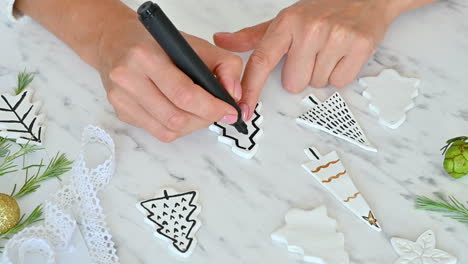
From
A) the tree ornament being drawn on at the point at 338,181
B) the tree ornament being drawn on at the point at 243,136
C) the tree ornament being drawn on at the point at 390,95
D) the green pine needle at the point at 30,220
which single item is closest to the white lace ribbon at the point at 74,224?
the green pine needle at the point at 30,220

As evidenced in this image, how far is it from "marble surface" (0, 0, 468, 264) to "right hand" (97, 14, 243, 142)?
4cm

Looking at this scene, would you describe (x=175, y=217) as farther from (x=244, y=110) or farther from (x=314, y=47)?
(x=314, y=47)

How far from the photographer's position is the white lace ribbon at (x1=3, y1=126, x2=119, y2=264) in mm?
785

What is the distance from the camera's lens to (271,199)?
0.84m

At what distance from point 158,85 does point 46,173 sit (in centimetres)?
22

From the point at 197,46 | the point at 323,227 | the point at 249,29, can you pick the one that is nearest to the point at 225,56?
the point at 197,46

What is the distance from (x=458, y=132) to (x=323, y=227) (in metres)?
0.30

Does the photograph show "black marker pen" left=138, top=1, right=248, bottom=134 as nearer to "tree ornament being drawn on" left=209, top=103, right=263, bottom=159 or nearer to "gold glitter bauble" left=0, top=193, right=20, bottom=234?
"tree ornament being drawn on" left=209, top=103, right=263, bottom=159

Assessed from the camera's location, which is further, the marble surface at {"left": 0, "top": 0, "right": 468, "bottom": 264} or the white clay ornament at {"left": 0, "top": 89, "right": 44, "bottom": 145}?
the white clay ornament at {"left": 0, "top": 89, "right": 44, "bottom": 145}

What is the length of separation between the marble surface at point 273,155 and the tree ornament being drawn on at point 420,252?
1cm

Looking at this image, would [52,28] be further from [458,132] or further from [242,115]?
[458,132]

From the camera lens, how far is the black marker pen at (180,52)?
0.70 m

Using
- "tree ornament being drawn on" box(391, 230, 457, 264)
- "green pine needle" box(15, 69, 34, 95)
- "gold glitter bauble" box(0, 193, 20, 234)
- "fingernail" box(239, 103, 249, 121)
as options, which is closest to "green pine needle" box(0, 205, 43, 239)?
"gold glitter bauble" box(0, 193, 20, 234)

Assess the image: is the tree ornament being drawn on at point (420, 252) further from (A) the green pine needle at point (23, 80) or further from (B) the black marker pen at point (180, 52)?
(A) the green pine needle at point (23, 80)
